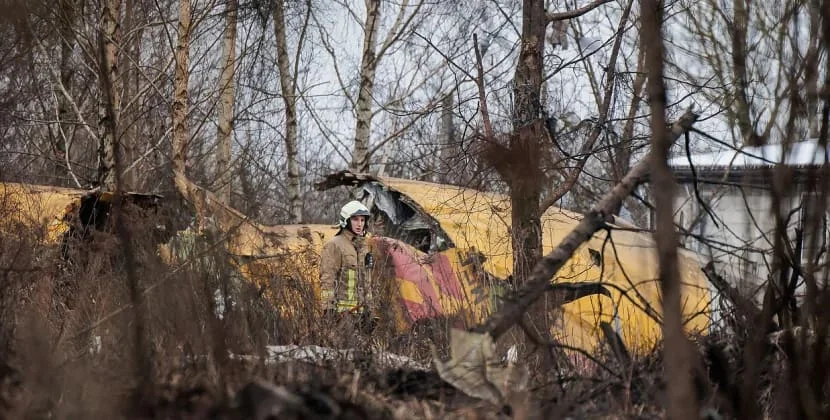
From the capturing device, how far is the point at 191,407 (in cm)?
254

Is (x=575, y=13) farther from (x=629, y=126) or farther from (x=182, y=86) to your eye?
(x=182, y=86)

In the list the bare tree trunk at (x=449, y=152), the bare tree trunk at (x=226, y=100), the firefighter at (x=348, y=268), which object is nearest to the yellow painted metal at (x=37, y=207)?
the firefighter at (x=348, y=268)

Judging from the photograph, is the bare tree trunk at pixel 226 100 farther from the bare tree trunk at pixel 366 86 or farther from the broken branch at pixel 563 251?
the broken branch at pixel 563 251

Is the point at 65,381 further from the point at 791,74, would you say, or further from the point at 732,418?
the point at 791,74

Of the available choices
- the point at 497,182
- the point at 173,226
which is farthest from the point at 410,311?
the point at 173,226

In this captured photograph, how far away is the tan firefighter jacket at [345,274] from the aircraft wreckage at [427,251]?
A: 14 centimetres

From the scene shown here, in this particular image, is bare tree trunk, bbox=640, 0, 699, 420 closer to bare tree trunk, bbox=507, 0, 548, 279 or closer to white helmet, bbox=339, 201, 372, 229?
bare tree trunk, bbox=507, 0, 548, 279

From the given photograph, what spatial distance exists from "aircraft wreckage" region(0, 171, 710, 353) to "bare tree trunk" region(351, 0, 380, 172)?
620cm

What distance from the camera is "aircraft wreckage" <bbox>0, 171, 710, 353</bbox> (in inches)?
254

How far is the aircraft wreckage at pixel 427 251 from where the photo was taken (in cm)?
645

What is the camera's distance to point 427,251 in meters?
9.24

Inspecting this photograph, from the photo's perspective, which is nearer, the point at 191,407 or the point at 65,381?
the point at 191,407

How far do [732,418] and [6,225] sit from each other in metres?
6.08

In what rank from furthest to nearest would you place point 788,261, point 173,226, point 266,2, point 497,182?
point 266,2
point 497,182
point 173,226
point 788,261
